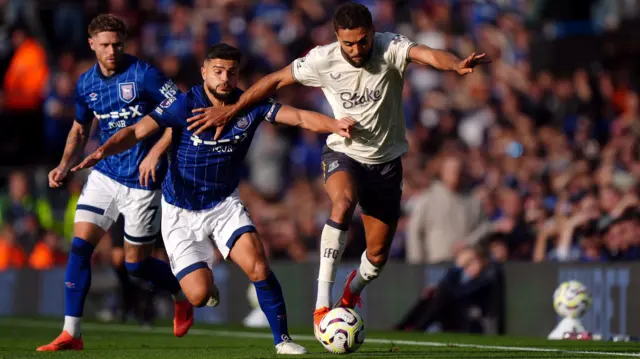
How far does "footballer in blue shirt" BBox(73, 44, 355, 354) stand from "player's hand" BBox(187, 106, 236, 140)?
0.08m

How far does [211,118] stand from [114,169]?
210 cm

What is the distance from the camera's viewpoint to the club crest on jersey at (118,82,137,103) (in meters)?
11.4

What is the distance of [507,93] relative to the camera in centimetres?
1869

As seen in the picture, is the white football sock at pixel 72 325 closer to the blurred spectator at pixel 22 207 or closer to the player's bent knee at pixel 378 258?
the player's bent knee at pixel 378 258

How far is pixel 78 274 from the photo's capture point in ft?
37.2

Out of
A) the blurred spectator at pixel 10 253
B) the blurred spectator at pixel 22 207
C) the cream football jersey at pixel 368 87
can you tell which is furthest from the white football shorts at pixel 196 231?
the blurred spectator at pixel 10 253

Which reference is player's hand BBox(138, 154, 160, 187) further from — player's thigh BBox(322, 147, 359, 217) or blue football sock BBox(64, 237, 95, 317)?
player's thigh BBox(322, 147, 359, 217)

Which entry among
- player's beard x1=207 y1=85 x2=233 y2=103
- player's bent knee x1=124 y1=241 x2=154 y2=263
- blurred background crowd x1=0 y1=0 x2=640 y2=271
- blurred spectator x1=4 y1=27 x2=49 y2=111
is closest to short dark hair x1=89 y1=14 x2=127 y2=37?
player's beard x1=207 y1=85 x2=233 y2=103

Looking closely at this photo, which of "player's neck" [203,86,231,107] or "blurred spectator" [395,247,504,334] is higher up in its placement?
"player's neck" [203,86,231,107]

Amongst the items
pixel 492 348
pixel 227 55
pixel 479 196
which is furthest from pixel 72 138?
pixel 479 196

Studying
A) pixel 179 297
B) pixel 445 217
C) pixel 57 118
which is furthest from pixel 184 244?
pixel 57 118

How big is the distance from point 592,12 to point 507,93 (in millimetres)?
3056

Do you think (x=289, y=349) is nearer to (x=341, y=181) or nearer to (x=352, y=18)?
(x=341, y=181)

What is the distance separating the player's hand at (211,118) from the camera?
9.99 meters
